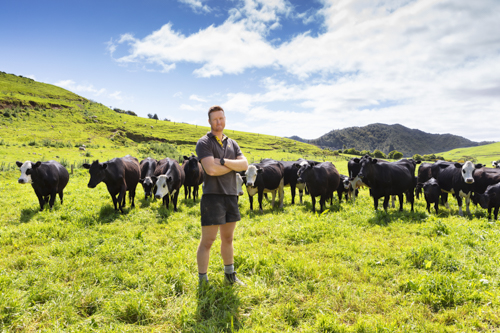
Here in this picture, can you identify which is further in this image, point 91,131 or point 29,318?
point 91,131

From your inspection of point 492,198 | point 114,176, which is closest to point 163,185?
point 114,176

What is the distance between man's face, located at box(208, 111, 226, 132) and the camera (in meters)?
4.09

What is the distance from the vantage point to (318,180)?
10.4 metres

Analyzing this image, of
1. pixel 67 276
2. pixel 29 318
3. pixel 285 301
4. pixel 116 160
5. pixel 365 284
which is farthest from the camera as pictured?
pixel 116 160

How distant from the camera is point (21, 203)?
10.5m

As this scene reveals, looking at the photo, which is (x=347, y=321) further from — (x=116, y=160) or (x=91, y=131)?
(x=91, y=131)

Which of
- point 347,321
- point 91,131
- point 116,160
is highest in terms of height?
point 91,131

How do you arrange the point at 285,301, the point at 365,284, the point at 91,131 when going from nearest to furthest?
1. the point at 285,301
2. the point at 365,284
3. the point at 91,131

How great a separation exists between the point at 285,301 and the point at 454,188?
35.0ft

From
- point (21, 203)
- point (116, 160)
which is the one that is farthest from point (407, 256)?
point (21, 203)

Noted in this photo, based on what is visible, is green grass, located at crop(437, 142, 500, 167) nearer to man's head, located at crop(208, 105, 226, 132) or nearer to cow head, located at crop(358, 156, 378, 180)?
cow head, located at crop(358, 156, 378, 180)

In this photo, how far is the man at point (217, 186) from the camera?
12.8ft

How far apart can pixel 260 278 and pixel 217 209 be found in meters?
1.85

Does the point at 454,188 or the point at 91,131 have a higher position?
the point at 91,131
